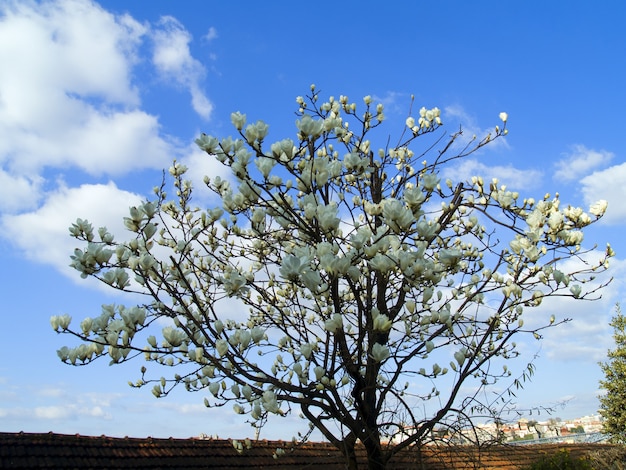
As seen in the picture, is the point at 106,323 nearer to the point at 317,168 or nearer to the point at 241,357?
the point at 241,357

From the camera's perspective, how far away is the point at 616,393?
596 inches

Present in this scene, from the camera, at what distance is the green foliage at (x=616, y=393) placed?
14.9 m

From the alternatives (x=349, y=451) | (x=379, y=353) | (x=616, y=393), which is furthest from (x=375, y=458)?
(x=616, y=393)

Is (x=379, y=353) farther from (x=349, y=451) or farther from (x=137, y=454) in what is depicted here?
(x=137, y=454)

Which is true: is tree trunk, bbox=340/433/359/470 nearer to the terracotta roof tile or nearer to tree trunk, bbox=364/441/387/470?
tree trunk, bbox=364/441/387/470

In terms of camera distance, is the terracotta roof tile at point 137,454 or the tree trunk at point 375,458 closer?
the tree trunk at point 375,458

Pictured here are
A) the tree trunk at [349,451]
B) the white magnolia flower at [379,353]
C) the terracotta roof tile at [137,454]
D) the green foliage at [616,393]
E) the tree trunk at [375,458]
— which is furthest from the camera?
the green foliage at [616,393]

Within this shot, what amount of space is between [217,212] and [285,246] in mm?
767

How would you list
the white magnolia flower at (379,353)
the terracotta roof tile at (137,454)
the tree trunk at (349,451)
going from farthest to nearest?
1. the terracotta roof tile at (137,454)
2. the tree trunk at (349,451)
3. the white magnolia flower at (379,353)

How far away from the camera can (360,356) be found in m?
3.12

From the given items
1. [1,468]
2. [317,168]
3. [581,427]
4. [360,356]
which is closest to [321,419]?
[360,356]

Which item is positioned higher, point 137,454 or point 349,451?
point 137,454

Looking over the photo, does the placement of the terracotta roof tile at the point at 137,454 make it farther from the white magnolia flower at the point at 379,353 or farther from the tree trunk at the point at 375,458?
the white magnolia flower at the point at 379,353

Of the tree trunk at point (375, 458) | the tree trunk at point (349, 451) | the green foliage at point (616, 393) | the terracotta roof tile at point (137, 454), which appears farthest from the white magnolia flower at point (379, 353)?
the green foliage at point (616, 393)
